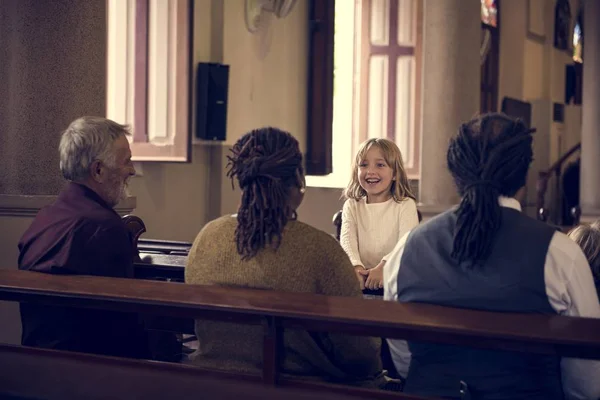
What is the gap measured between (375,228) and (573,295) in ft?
6.80

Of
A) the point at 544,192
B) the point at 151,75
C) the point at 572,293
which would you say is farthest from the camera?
the point at 544,192

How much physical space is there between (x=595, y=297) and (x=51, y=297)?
155 centimetres

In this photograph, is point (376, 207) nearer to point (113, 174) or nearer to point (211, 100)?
point (113, 174)

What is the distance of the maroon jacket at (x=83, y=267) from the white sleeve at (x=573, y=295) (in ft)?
4.39

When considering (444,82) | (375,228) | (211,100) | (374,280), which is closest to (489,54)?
(211,100)

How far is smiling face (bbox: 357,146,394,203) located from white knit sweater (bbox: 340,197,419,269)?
6cm

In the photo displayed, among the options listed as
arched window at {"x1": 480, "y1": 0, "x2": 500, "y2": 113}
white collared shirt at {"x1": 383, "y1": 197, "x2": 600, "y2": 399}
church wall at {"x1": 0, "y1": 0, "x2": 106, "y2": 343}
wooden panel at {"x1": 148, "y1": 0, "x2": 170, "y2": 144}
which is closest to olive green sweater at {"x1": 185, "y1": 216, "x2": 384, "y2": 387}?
white collared shirt at {"x1": 383, "y1": 197, "x2": 600, "y2": 399}

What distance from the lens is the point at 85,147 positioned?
3.33 meters

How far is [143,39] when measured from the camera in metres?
7.17

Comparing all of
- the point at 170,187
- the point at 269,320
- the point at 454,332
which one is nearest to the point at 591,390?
the point at 454,332

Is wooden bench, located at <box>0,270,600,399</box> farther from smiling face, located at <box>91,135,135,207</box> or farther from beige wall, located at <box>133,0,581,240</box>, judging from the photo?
beige wall, located at <box>133,0,581,240</box>

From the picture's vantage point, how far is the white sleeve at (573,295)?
2.40 meters

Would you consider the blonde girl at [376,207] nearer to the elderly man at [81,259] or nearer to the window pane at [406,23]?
the elderly man at [81,259]

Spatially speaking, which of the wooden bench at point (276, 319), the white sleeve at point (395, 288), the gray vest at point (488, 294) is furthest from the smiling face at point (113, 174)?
the gray vest at point (488, 294)
